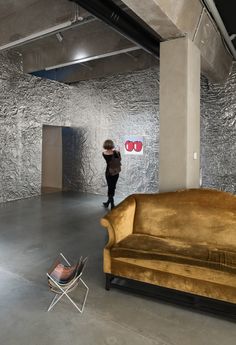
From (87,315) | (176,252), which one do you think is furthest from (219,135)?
(87,315)

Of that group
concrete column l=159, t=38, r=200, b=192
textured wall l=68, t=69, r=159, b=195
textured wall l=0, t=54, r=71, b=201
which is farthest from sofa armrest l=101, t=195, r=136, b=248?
textured wall l=0, t=54, r=71, b=201

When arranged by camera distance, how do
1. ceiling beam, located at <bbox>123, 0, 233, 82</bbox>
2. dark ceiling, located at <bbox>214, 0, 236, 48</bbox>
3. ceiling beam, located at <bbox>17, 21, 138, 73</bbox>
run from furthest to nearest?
ceiling beam, located at <bbox>17, 21, 138, 73</bbox> < dark ceiling, located at <bbox>214, 0, 236, 48</bbox> < ceiling beam, located at <bbox>123, 0, 233, 82</bbox>

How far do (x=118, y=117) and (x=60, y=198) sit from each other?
2.38 metres

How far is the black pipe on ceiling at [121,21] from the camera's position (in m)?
2.84

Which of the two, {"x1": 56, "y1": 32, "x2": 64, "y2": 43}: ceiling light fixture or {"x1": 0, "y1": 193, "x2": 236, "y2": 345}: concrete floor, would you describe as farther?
{"x1": 56, "y1": 32, "x2": 64, "y2": 43}: ceiling light fixture

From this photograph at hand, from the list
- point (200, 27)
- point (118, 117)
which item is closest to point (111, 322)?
point (200, 27)

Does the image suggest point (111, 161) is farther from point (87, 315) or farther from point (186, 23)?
point (87, 315)

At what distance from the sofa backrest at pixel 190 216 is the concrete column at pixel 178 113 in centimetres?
64

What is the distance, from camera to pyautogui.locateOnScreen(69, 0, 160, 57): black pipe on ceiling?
9.33ft

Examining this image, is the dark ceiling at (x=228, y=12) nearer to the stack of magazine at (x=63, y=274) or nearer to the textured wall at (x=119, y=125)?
the textured wall at (x=119, y=125)

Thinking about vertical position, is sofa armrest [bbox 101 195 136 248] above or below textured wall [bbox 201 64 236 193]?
below

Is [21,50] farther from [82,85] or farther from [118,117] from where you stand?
[118,117]

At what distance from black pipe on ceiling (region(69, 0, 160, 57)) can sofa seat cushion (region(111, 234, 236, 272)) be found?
230 cm

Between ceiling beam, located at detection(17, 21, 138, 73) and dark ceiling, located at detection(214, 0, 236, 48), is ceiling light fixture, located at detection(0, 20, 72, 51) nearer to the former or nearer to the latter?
ceiling beam, located at detection(17, 21, 138, 73)
